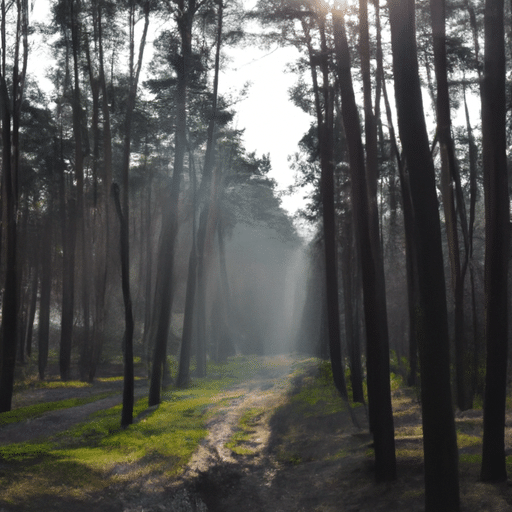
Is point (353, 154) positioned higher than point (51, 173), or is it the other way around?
point (51, 173)

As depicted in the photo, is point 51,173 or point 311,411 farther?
point 51,173

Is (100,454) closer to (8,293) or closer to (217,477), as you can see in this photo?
(217,477)

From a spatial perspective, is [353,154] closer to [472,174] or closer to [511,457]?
[511,457]

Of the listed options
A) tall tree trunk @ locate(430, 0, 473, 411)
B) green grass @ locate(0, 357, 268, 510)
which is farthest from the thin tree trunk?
tall tree trunk @ locate(430, 0, 473, 411)

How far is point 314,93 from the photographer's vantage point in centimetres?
1900

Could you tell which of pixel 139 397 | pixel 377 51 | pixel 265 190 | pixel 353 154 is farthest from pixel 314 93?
pixel 265 190

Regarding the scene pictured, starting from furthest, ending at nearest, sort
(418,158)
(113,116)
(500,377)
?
(113,116) → (500,377) → (418,158)

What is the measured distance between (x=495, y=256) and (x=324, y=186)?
1085cm

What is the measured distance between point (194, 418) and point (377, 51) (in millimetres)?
10416

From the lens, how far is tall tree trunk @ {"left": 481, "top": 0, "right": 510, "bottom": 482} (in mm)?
6289

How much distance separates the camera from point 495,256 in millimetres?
6383

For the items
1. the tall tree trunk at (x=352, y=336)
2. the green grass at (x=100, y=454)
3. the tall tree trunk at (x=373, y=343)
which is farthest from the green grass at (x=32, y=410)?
the tall tree trunk at (x=373, y=343)

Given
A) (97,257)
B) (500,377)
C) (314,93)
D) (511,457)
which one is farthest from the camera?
(97,257)

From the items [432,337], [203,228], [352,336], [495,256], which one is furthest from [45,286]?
[432,337]
